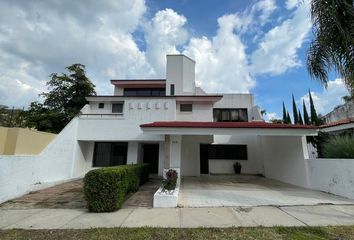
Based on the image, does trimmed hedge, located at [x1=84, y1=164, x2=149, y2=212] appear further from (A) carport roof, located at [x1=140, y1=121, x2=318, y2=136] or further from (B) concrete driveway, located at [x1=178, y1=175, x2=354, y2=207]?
(A) carport roof, located at [x1=140, y1=121, x2=318, y2=136]

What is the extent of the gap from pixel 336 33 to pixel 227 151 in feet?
40.7

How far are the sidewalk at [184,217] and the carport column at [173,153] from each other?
143 inches

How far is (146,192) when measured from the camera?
9781 millimetres

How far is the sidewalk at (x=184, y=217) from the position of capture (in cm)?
550

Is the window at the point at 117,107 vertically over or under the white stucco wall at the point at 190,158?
over

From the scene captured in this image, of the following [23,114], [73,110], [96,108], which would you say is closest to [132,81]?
[96,108]

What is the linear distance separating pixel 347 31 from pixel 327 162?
5.47 metres

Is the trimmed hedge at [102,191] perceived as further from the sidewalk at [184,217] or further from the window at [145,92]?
the window at [145,92]

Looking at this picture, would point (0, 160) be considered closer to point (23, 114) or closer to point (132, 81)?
point (23, 114)

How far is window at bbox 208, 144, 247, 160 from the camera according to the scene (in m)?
17.8

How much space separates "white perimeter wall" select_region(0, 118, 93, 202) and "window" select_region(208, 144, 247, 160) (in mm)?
10528

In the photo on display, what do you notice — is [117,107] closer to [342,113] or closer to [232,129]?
[232,129]

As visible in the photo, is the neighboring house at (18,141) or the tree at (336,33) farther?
the neighboring house at (18,141)

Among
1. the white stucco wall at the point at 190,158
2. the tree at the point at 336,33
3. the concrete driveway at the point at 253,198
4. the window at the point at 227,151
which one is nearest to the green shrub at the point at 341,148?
the concrete driveway at the point at 253,198
